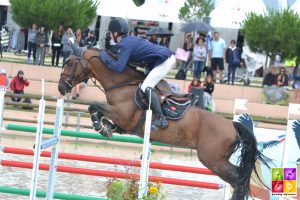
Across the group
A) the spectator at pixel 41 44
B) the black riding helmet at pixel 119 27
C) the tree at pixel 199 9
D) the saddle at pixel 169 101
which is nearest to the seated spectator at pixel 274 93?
the spectator at pixel 41 44

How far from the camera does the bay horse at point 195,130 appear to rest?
8164 mm

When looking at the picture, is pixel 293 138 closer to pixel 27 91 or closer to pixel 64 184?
pixel 64 184

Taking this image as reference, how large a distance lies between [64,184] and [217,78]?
10651mm

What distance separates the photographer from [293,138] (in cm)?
1098

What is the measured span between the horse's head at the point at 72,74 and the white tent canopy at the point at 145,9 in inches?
583

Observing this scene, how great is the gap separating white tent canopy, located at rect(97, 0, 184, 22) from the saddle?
14.9m

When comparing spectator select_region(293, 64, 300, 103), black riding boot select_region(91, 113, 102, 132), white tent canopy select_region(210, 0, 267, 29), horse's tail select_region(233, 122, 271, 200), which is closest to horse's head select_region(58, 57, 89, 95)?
black riding boot select_region(91, 113, 102, 132)

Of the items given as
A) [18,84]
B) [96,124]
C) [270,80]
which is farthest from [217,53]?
[96,124]

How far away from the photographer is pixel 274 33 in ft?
67.2

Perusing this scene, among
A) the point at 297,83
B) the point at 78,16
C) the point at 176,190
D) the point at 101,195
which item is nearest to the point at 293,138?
the point at 176,190

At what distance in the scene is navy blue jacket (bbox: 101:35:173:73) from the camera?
7.98m

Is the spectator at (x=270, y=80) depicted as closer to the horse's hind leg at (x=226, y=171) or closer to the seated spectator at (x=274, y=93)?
the seated spectator at (x=274, y=93)

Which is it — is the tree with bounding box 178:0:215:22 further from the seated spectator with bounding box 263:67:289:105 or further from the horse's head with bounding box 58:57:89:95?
the horse's head with bounding box 58:57:89:95

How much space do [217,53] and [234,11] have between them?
10.0ft
